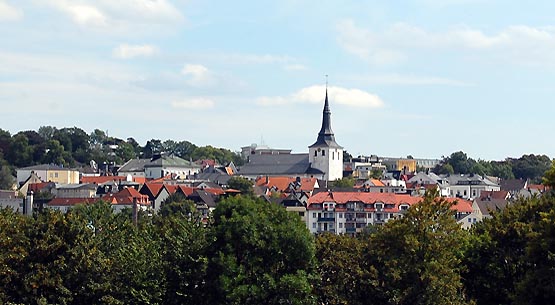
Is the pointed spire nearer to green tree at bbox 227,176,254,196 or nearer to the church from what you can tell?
the church

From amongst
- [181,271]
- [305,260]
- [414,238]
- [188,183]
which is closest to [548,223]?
[414,238]

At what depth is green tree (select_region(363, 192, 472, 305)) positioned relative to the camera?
125 ft

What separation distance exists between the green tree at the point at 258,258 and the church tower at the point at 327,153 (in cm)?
14862

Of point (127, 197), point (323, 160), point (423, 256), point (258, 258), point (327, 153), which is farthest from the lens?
point (323, 160)

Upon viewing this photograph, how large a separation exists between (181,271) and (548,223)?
13785 millimetres

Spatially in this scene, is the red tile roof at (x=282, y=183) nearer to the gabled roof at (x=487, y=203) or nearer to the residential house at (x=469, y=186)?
the residential house at (x=469, y=186)

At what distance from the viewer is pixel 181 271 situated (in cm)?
4088

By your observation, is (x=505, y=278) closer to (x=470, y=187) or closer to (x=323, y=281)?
(x=323, y=281)

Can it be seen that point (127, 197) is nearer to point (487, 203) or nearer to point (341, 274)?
point (487, 203)

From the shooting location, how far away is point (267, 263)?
4044cm

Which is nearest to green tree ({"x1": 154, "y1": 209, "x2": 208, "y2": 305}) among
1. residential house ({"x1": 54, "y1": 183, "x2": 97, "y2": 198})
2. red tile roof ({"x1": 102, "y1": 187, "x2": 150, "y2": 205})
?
red tile roof ({"x1": 102, "y1": 187, "x2": 150, "y2": 205})

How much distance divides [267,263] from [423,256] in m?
5.84

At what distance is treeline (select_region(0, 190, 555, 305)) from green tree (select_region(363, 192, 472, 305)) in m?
0.04

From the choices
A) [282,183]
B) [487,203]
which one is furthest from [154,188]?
[487,203]
